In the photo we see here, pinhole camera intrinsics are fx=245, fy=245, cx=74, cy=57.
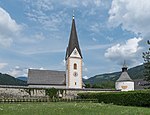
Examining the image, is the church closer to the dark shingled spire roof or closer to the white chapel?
the dark shingled spire roof

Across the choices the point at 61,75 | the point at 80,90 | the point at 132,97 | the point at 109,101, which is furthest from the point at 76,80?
the point at 132,97

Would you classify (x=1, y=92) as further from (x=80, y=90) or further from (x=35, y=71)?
(x=35, y=71)

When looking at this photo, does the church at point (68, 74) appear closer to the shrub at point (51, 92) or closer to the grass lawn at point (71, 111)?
the shrub at point (51, 92)

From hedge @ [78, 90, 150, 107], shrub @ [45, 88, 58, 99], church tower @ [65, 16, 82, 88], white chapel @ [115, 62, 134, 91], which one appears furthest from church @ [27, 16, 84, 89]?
hedge @ [78, 90, 150, 107]

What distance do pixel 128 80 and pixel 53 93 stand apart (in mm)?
25146

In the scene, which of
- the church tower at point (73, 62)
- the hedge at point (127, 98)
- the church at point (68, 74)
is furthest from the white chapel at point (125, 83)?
the hedge at point (127, 98)

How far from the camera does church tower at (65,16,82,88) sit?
63.1 m

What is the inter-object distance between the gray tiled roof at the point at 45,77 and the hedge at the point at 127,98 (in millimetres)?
24742

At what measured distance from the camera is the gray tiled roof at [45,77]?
63031 millimetres

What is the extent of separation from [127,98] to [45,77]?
3659 cm

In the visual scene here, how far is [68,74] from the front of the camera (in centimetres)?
6325

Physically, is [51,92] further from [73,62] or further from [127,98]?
[73,62]

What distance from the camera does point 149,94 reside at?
Result: 2638 cm

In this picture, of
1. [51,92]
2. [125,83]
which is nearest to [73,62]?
[125,83]
